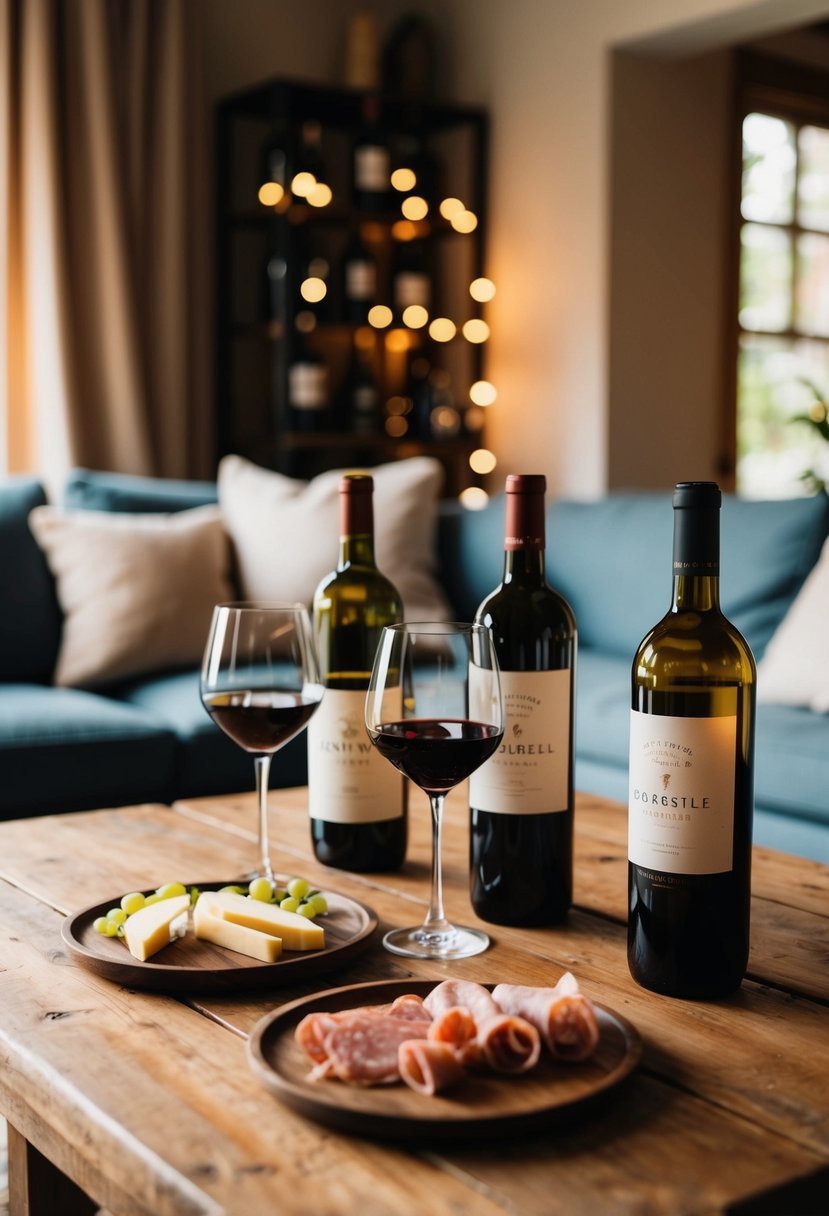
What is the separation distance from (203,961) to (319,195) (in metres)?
3.82

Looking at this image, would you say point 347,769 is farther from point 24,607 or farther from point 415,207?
point 415,207

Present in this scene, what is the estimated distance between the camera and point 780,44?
4910mm

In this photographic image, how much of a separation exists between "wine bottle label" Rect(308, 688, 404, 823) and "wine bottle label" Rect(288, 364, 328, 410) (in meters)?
3.17

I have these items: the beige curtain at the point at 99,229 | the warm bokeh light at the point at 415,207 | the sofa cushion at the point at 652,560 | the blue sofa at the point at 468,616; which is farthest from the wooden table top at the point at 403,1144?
the warm bokeh light at the point at 415,207

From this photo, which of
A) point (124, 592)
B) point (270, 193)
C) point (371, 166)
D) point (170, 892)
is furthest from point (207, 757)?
A: point (371, 166)

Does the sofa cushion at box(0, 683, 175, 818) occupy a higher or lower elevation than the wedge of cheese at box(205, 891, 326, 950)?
lower

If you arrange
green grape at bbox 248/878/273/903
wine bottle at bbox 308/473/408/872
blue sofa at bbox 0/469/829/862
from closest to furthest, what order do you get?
1. green grape at bbox 248/878/273/903
2. wine bottle at bbox 308/473/408/872
3. blue sofa at bbox 0/469/829/862

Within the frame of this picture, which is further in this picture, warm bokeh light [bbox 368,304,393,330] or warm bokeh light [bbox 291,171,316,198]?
warm bokeh light [bbox 368,304,393,330]

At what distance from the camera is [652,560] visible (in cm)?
305

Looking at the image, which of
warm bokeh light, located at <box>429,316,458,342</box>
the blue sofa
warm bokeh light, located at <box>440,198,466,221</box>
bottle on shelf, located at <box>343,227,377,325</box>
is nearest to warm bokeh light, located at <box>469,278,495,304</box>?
warm bokeh light, located at <box>429,316,458,342</box>

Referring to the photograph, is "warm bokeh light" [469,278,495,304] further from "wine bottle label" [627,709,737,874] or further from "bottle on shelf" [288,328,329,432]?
"wine bottle label" [627,709,737,874]

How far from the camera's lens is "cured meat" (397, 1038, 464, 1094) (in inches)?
28.4

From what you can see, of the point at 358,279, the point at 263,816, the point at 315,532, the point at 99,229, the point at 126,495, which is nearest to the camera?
the point at 263,816

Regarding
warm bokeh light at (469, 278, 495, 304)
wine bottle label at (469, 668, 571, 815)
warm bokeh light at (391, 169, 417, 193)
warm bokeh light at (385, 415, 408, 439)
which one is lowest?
wine bottle label at (469, 668, 571, 815)
